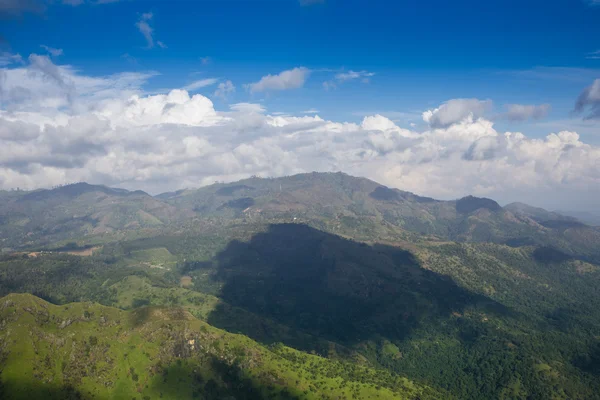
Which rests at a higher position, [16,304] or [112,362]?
[16,304]

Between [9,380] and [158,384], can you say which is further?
[158,384]

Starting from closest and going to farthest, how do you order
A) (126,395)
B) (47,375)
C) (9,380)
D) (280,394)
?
(9,380), (47,375), (126,395), (280,394)

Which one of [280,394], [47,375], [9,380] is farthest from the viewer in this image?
[280,394]

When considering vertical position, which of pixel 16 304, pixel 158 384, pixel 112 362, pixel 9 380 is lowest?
pixel 158 384

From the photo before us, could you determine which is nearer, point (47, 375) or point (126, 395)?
point (47, 375)

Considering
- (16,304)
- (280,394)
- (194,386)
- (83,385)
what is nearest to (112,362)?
(83,385)

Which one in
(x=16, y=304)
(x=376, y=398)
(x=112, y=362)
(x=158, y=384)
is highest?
(x=16, y=304)

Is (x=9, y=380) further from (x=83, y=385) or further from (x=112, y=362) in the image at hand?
(x=112, y=362)

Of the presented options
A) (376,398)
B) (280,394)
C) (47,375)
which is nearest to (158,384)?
(47,375)

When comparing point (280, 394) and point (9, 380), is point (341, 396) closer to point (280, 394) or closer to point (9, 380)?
Result: point (280, 394)

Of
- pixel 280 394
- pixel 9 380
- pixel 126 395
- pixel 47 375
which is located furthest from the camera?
pixel 280 394
